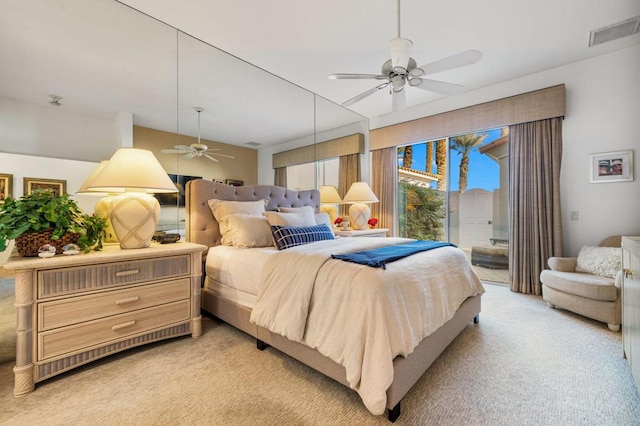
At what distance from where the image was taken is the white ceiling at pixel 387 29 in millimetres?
2377

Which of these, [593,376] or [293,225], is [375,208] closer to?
[293,225]

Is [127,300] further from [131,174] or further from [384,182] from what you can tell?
[384,182]

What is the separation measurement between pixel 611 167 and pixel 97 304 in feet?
17.0

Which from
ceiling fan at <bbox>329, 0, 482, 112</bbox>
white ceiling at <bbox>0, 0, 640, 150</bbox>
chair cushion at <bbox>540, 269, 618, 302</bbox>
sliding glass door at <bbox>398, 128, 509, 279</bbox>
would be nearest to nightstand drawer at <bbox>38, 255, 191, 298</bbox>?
white ceiling at <bbox>0, 0, 640, 150</bbox>

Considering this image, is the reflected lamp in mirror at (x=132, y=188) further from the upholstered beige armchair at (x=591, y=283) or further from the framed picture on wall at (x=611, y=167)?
the framed picture on wall at (x=611, y=167)

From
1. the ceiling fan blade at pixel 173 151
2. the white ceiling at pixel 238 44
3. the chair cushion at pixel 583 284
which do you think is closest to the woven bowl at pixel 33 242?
the white ceiling at pixel 238 44

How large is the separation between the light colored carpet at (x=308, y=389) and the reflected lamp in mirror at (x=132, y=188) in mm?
913

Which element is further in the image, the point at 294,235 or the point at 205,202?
the point at 205,202

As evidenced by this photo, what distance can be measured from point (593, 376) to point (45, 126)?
13.9 feet

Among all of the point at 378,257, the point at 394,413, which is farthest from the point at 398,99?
the point at 394,413

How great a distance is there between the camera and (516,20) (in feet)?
8.38

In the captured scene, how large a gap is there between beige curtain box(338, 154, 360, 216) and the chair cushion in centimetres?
296

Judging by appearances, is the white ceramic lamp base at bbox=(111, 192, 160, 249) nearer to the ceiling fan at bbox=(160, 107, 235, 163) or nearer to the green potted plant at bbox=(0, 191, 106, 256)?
the green potted plant at bbox=(0, 191, 106, 256)

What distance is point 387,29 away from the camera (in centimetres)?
269
